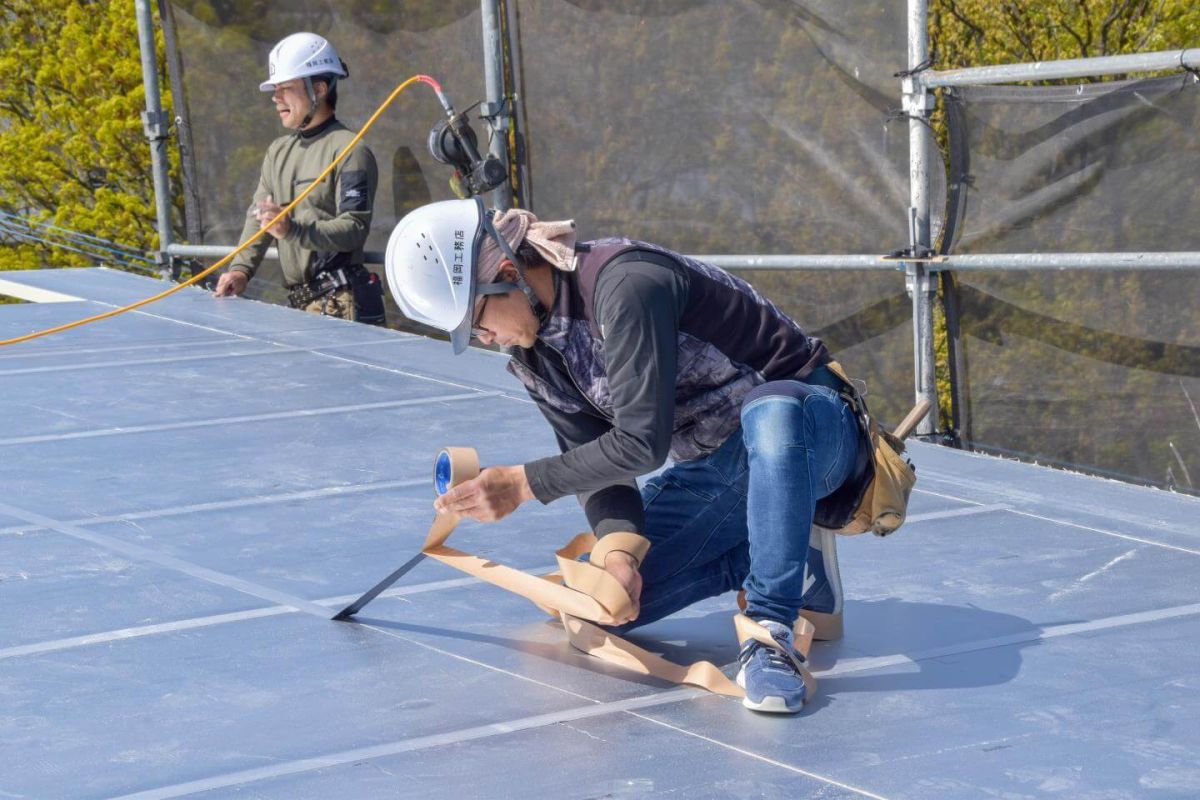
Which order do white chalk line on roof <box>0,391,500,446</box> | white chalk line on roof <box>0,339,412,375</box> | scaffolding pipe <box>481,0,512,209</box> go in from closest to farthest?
white chalk line on roof <box>0,391,500,446</box>
white chalk line on roof <box>0,339,412,375</box>
scaffolding pipe <box>481,0,512,209</box>

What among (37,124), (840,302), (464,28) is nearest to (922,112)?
(840,302)

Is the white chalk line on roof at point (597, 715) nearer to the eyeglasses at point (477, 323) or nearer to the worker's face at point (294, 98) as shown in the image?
the eyeglasses at point (477, 323)

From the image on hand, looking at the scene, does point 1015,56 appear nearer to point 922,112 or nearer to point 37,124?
point 922,112

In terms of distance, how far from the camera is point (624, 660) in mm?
3516

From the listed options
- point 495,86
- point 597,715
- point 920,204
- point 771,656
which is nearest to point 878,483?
point 771,656

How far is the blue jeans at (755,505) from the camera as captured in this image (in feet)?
10.6

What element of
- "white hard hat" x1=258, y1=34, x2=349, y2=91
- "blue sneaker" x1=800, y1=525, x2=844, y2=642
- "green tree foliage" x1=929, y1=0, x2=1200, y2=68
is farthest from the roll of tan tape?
"green tree foliage" x1=929, y1=0, x2=1200, y2=68

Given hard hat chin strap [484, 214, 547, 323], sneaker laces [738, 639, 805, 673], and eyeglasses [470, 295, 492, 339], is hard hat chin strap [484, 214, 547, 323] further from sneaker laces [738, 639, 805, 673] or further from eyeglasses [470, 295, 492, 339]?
sneaker laces [738, 639, 805, 673]

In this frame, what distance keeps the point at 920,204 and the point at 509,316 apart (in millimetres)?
3282

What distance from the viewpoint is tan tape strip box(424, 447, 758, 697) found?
3.35 m

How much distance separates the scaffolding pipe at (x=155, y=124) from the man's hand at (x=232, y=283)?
1.79 meters

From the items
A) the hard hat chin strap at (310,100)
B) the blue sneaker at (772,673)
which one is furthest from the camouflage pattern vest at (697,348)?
the hard hat chin strap at (310,100)

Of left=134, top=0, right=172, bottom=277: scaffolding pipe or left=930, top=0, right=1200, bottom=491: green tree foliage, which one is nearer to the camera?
left=930, top=0, right=1200, bottom=491: green tree foliage

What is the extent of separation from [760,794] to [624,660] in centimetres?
76
